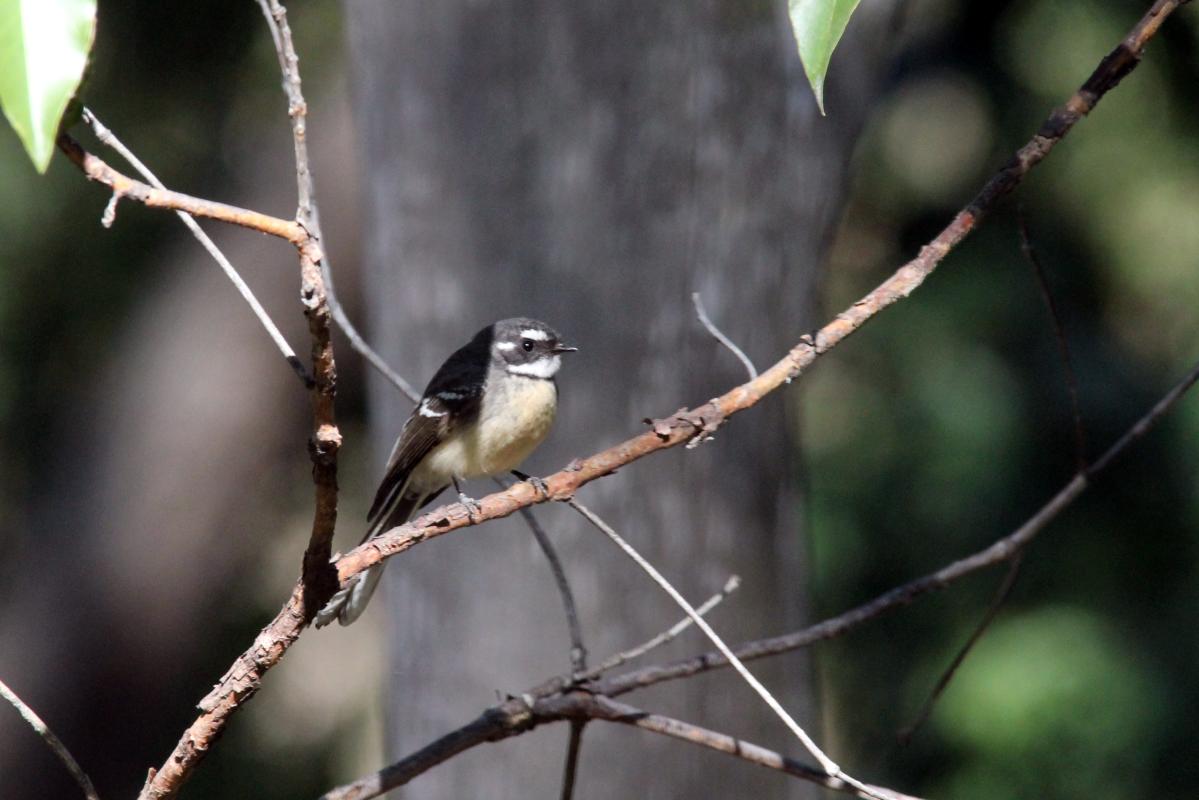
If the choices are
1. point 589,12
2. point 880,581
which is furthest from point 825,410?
point 589,12

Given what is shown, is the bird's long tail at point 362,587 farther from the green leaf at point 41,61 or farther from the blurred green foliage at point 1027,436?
the blurred green foliage at point 1027,436

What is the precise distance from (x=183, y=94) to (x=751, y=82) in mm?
3993

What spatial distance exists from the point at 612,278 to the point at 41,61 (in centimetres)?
228

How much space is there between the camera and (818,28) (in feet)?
3.75

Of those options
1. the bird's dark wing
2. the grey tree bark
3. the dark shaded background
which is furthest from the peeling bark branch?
the dark shaded background

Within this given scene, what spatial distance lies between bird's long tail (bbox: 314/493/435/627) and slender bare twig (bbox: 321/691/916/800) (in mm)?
231

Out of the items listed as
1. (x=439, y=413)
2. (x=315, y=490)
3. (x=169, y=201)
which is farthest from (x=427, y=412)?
(x=169, y=201)

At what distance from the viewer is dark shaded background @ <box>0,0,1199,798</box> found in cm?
470

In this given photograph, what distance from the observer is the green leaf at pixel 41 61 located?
A: 3.03 feet

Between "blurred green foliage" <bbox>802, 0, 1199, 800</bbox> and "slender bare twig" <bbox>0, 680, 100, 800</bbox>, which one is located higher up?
"blurred green foliage" <bbox>802, 0, 1199, 800</bbox>

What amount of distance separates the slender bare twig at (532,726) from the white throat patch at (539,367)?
1.43m

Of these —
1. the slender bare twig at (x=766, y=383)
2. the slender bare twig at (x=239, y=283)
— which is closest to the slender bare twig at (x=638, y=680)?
the slender bare twig at (x=766, y=383)

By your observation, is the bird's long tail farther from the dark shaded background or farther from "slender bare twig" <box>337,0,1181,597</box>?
the dark shaded background

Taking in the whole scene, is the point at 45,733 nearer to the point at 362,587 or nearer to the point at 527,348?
the point at 362,587
